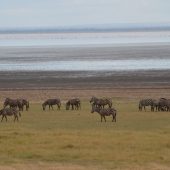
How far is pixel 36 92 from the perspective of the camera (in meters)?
55.1

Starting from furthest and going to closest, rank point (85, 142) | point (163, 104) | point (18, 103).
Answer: point (18, 103)
point (163, 104)
point (85, 142)

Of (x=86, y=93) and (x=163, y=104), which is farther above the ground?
(x=86, y=93)

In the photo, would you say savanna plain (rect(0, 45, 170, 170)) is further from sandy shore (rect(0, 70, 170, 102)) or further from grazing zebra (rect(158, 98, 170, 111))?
grazing zebra (rect(158, 98, 170, 111))

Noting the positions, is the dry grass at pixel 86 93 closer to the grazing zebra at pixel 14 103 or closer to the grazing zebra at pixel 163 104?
the grazing zebra at pixel 14 103

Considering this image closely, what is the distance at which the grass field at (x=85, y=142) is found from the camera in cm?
2184

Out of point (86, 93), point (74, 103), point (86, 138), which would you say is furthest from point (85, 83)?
point (86, 138)

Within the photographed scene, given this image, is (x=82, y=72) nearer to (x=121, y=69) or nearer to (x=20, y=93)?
(x=121, y=69)

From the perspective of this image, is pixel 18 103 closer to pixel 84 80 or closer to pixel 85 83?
pixel 85 83

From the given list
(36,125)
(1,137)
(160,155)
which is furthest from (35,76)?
(160,155)

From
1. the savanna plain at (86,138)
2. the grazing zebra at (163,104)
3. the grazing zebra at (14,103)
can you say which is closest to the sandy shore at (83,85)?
the savanna plain at (86,138)

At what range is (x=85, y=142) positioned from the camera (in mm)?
25797

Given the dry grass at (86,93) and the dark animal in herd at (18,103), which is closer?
the dark animal in herd at (18,103)

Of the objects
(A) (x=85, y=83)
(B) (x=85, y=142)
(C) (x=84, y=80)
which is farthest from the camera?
(C) (x=84, y=80)

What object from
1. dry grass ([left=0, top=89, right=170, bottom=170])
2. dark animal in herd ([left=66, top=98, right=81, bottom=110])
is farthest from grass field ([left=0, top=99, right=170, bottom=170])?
dark animal in herd ([left=66, top=98, right=81, bottom=110])
